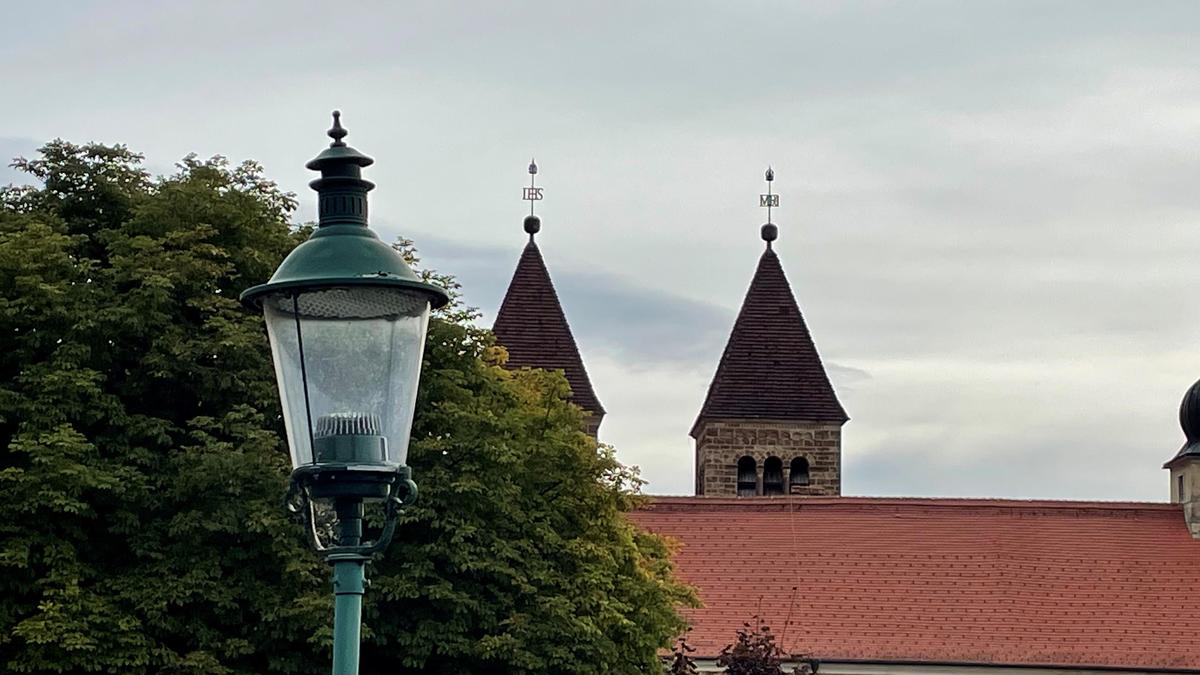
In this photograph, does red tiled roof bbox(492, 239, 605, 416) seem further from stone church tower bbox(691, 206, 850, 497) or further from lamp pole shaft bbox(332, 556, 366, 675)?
lamp pole shaft bbox(332, 556, 366, 675)

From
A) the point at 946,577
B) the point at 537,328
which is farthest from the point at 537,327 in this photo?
the point at 946,577

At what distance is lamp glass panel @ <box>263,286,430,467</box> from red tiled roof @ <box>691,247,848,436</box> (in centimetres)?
4932

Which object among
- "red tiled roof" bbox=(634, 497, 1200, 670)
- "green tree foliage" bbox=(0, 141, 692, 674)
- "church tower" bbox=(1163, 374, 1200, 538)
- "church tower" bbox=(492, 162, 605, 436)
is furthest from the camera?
"church tower" bbox=(492, 162, 605, 436)

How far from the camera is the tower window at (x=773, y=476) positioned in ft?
189

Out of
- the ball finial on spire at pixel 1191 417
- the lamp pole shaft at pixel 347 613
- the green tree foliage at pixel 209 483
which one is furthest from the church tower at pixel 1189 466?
the lamp pole shaft at pixel 347 613

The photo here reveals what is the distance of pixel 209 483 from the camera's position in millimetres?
26812

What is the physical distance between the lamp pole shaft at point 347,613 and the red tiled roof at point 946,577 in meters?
36.4

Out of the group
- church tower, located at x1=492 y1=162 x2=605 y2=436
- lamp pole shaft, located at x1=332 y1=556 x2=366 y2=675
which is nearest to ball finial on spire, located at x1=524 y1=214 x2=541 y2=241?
church tower, located at x1=492 y1=162 x2=605 y2=436

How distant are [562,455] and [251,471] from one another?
16.0 feet

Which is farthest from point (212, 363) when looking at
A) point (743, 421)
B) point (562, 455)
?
point (743, 421)

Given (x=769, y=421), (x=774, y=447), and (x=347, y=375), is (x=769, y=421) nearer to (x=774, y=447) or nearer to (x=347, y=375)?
(x=774, y=447)

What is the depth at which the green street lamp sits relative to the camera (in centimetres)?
842

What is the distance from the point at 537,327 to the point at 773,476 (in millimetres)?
6717

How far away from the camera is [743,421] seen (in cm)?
5784
